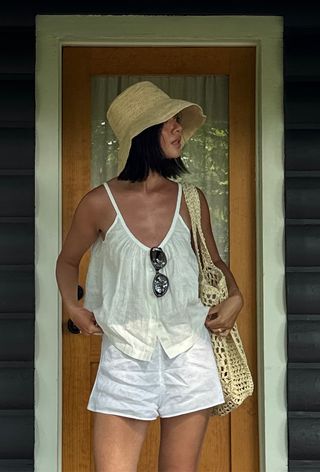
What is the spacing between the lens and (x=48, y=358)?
331 centimetres

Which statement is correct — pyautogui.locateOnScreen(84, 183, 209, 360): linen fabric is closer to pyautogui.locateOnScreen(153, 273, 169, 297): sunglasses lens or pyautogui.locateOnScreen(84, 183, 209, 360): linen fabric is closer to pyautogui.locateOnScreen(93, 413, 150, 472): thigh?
pyautogui.locateOnScreen(153, 273, 169, 297): sunglasses lens

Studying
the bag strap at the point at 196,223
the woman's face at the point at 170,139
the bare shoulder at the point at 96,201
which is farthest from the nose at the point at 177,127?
the bare shoulder at the point at 96,201

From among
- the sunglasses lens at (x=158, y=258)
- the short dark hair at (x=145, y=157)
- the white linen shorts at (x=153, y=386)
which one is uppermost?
the short dark hair at (x=145, y=157)

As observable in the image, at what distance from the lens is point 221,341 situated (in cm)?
265

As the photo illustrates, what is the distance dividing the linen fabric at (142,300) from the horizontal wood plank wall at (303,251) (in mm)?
876

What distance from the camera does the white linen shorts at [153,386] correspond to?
243 cm

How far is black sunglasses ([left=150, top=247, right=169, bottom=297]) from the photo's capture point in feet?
8.11

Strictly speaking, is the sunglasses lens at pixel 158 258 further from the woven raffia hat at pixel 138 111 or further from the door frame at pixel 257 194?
the door frame at pixel 257 194

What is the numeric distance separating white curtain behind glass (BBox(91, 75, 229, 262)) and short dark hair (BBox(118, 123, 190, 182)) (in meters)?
0.87

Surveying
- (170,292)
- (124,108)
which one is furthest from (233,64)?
(170,292)

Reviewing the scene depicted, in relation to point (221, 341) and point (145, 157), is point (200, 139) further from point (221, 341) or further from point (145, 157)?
point (221, 341)

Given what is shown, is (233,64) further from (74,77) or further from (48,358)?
(48,358)

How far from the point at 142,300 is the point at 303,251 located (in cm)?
106

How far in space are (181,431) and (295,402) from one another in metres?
0.95
